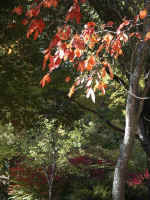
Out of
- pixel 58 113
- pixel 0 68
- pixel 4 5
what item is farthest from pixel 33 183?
pixel 4 5

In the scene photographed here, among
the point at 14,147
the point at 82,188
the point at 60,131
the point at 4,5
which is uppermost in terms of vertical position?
the point at 4,5

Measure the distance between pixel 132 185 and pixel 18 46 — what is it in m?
5.22

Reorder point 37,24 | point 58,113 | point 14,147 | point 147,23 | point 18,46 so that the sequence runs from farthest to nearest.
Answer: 1. point 58,113
2. point 18,46
3. point 14,147
4. point 147,23
5. point 37,24

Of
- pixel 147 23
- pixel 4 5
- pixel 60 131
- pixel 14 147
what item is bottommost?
pixel 14 147

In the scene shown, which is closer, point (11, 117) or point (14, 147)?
point (14, 147)

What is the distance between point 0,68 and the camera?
23.4ft

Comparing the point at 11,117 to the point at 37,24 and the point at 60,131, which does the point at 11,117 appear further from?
the point at 37,24

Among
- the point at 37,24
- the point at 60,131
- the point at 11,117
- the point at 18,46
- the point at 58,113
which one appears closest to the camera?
the point at 37,24

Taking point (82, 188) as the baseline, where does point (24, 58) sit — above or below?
above

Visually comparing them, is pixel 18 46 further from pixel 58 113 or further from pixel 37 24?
pixel 37 24

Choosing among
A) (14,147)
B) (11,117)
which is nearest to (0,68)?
(11,117)

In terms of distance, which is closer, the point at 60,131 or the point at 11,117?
the point at 60,131

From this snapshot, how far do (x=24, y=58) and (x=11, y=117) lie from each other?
1.80 meters

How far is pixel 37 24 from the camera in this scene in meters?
2.46
